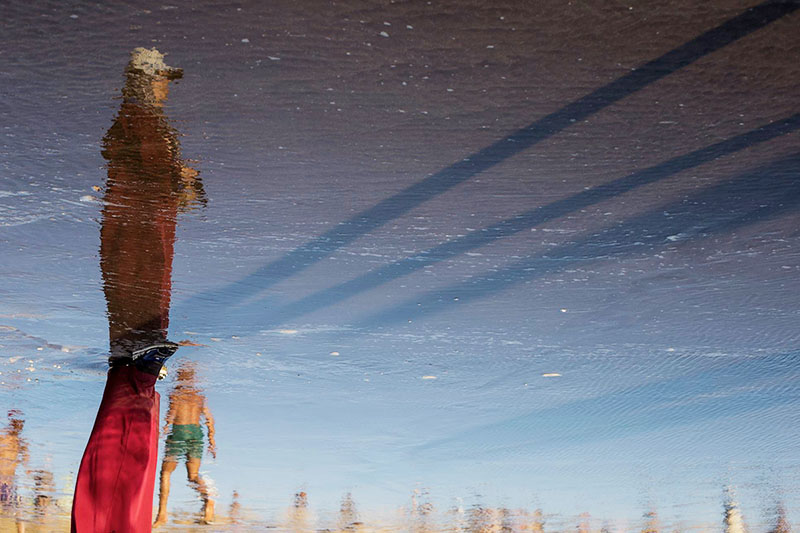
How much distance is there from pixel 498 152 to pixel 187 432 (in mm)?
4468

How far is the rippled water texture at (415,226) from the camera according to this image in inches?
69.9

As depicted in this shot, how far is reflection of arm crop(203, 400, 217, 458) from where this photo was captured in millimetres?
5331

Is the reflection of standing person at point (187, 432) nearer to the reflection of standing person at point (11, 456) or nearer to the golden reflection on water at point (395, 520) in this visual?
the golden reflection on water at point (395, 520)

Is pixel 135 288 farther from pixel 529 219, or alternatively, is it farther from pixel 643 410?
pixel 643 410

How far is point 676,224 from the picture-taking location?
272 cm

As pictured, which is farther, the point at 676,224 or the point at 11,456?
the point at 11,456

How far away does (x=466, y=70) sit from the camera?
6.12 ft

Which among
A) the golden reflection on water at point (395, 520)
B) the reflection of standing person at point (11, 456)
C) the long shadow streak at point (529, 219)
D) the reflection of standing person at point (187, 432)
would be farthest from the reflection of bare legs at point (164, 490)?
the long shadow streak at point (529, 219)

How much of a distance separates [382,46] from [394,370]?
3.00 metres

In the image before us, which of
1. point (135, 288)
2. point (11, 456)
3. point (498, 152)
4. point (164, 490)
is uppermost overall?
point (498, 152)

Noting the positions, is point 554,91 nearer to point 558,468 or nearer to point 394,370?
point 394,370

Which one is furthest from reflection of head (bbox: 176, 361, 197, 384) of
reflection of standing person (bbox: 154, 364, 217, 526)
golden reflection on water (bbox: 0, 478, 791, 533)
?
golden reflection on water (bbox: 0, 478, 791, 533)

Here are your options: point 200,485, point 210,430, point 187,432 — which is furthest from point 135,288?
point 200,485

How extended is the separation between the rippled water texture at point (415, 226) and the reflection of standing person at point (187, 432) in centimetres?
4
